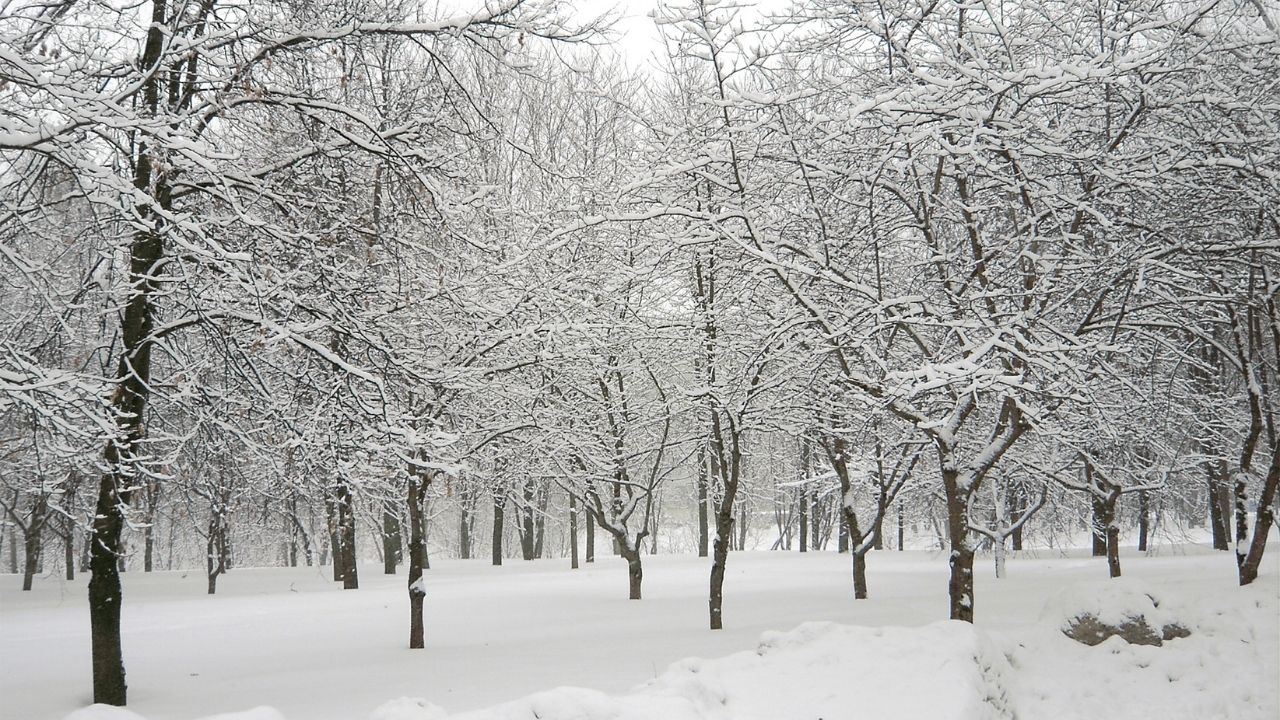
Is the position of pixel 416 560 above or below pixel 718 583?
above

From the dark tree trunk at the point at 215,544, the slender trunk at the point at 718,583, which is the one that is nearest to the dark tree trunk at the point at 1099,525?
the slender trunk at the point at 718,583

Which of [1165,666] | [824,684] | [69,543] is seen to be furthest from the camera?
[69,543]

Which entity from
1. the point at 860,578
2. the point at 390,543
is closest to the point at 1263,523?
the point at 860,578

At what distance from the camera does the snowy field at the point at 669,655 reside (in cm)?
564

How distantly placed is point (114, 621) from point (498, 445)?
20.9 feet

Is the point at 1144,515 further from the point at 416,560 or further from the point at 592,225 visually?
the point at 592,225

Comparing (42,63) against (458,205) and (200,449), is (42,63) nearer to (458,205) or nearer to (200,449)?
(458,205)

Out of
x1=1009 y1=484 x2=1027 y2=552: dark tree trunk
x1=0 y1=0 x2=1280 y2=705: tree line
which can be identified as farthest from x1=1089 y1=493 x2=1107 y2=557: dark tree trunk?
x1=0 y1=0 x2=1280 y2=705: tree line

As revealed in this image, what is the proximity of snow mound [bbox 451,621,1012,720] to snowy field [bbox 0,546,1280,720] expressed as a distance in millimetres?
18

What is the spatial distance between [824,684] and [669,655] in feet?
13.2

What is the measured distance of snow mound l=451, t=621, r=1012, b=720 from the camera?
14.4 feet

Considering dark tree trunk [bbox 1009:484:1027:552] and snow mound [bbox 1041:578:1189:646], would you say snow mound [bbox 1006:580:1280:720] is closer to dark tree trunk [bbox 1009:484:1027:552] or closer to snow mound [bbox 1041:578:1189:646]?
snow mound [bbox 1041:578:1189:646]

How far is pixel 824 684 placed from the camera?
5.77 meters

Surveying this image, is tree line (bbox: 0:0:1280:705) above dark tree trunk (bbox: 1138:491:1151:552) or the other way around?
above
